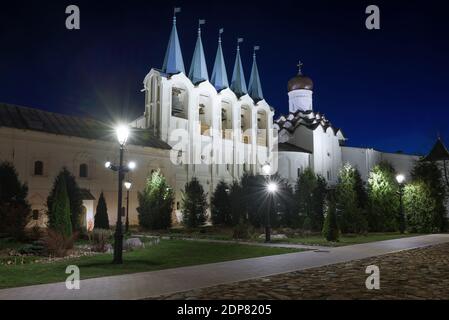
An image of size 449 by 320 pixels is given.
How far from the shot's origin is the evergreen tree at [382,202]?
27.9 meters

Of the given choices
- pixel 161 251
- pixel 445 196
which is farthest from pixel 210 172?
pixel 161 251

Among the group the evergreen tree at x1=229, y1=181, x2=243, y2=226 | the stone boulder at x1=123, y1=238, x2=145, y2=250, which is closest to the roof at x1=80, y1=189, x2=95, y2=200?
the evergreen tree at x1=229, y1=181, x2=243, y2=226

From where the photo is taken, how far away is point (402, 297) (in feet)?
22.8

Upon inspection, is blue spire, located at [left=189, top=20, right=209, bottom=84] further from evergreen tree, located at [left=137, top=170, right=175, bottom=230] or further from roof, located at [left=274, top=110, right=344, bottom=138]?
evergreen tree, located at [left=137, top=170, right=175, bottom=230]

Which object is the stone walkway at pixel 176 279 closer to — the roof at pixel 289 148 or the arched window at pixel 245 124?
the arched window at pixel 245 124

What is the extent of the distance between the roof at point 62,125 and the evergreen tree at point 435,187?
21.4 meters

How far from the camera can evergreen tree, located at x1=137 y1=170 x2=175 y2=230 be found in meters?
30.3

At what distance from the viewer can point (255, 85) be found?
53250 mm

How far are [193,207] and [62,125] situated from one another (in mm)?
12603

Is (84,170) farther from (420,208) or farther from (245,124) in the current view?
(420,208)

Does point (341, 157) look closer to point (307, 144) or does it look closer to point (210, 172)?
point (307, 144)

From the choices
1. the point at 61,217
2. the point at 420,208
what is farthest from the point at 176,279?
the point at 420,208

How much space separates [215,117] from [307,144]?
14.2 meters

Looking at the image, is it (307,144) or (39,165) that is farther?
(307,144)
